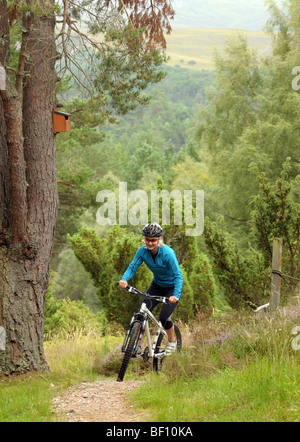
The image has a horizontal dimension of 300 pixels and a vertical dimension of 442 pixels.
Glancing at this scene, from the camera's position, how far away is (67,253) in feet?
140

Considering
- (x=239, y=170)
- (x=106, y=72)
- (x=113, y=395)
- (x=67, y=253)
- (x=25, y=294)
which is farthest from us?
(x=67, y=253)

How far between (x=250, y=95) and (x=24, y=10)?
22568 mm

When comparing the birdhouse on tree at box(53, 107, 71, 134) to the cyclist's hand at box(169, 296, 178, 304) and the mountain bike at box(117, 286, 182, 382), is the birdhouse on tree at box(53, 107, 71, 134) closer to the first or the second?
the mountain bike at box(117, 286, 182, 382)

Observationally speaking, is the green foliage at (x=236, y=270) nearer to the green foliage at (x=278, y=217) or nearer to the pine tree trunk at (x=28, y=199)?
the green foliage at (x=278, y=217)

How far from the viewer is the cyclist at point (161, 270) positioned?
6.30m

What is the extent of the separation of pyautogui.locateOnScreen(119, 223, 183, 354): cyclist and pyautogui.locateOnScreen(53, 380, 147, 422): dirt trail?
0.94 metres

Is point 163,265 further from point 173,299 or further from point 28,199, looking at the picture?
point 28,199

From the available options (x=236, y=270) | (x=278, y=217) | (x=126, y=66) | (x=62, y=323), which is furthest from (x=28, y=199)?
(x=62, y=323)

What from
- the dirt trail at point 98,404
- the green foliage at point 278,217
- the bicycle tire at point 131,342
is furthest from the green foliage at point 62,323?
the green foliage at point 278,217

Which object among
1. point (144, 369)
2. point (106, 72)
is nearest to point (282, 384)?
point (144, 369)

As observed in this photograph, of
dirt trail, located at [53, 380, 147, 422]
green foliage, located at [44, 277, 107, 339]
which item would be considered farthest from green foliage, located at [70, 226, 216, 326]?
dirt trail, located at [53, 380, 147, 422]

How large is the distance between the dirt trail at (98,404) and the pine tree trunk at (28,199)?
117 centimetres

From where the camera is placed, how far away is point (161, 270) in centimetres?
662

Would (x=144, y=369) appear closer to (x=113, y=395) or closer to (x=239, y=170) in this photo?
(x=113, y=395)
